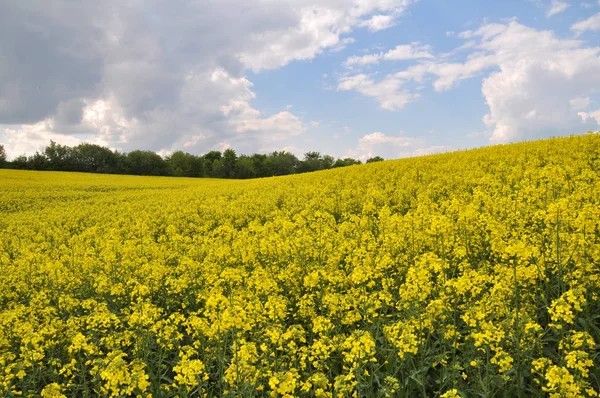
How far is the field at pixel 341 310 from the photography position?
415 centimetres

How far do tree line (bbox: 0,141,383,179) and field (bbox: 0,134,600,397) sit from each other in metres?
82.4

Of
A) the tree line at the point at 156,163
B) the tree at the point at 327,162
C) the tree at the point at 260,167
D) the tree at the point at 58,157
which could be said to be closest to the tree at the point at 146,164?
the tree line at the point at 156,163

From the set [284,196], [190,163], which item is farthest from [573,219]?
[190,163]

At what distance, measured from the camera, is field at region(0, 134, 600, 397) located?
163 inches

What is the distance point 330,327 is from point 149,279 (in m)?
4.84

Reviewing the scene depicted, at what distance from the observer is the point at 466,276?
497 centimetres

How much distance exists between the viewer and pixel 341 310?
5.51 meters

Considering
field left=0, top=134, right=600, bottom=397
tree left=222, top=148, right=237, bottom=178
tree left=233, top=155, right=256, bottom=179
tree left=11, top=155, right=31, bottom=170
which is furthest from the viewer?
tree left=222, top=148, right=237, bottom=178

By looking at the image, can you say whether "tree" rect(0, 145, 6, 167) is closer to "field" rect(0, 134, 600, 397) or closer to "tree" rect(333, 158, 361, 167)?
"tree" rect(333, 158, 361, 167)

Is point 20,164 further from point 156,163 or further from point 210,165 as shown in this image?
point 210,165

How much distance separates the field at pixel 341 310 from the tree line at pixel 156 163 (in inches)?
3244

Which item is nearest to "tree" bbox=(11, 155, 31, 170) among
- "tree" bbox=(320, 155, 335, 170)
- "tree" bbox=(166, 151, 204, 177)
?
"tree" bbox=(166, 151, 204, 177)

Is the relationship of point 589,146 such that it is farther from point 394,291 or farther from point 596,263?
point 394,291

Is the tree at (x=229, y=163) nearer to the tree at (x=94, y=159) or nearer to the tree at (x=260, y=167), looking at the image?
the tree at (x=260, y=167)
